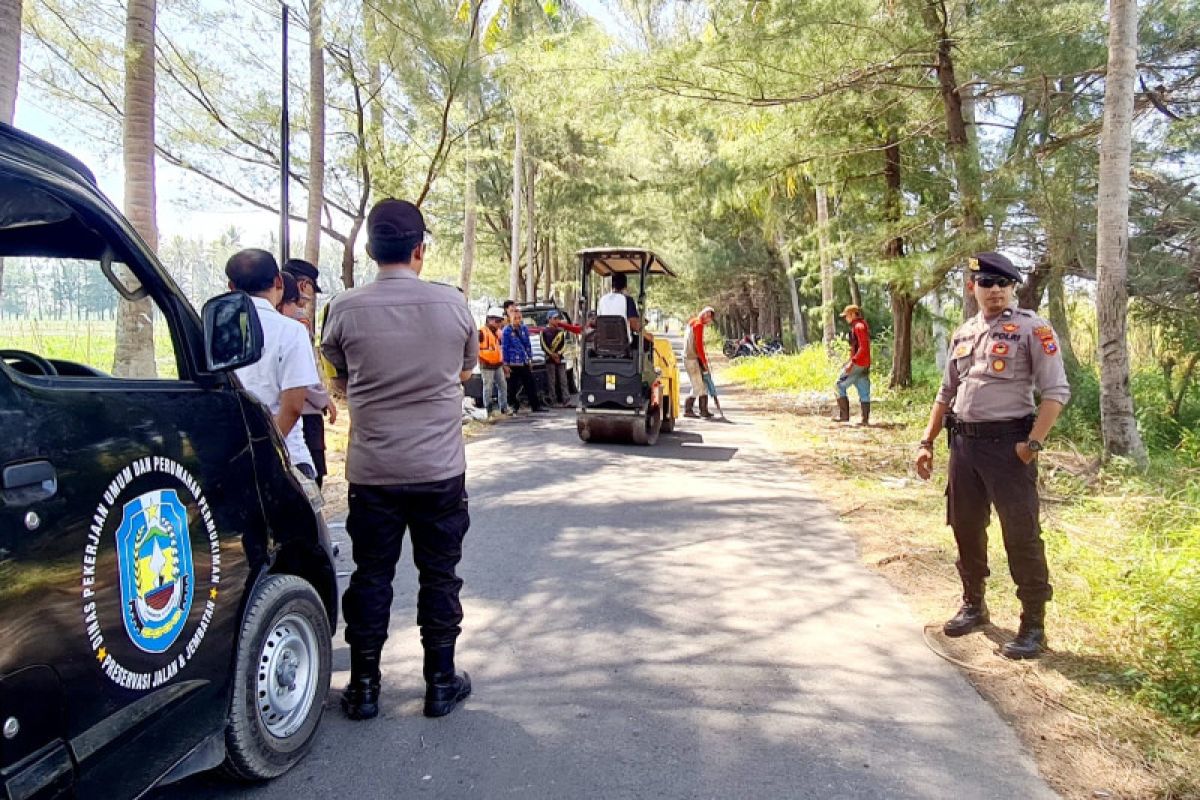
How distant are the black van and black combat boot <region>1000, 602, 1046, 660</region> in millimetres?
3274

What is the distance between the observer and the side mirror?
2.45m

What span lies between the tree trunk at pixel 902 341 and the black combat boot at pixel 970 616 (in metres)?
10.9

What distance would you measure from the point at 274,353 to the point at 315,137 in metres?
9.34

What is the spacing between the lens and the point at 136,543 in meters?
2.08

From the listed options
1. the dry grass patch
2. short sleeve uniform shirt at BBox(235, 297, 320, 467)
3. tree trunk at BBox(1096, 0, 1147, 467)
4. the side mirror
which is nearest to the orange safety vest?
the dry grass patch

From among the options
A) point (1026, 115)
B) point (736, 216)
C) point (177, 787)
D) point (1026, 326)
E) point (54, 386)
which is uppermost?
point (736, 216)

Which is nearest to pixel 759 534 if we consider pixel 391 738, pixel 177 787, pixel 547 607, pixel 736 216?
pixel 547 607

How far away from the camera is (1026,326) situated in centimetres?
394

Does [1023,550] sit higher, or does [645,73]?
[645,73]

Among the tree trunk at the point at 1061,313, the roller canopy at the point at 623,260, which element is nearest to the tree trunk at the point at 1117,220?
the tree trunk at the point at 1061,313

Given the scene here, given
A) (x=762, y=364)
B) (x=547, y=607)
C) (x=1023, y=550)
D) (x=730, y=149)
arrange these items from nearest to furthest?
Answer: (x=1023, y=550), (x=547, y=607), (x=730, y=149), (x=762, y=364)

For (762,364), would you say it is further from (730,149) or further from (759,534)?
(759,534)

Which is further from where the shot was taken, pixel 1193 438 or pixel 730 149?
pixel 730 149

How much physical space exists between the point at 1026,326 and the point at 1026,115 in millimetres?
6778
